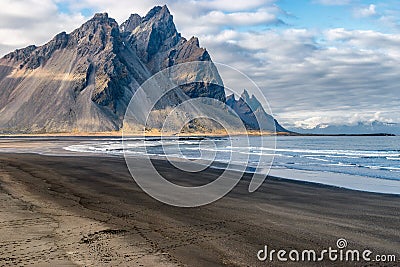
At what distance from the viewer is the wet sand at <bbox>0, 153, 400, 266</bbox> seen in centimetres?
914

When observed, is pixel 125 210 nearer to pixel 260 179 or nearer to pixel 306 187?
pixel 306 187

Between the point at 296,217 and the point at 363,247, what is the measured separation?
12.9ft

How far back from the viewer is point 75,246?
31.7ft

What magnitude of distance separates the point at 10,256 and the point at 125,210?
5.98 meters

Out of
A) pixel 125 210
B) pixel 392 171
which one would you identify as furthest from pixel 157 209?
pixel 392 171

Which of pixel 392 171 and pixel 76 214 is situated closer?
pixel 76 214

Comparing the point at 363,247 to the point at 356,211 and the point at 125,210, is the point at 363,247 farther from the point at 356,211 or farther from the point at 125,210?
the point at 125,210

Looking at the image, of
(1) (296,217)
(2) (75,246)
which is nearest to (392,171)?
(1) (296,217)

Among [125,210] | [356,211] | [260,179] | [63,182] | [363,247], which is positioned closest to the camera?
[363,247]

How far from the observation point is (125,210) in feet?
47.7

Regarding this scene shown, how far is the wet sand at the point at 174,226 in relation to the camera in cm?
914

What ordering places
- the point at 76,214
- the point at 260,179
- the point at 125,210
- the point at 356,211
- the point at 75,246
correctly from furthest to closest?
1. the point at 260,179
2. the point at 356,211
3. the point at 125,210
4. the point at 76,214
5. the point at 75,246

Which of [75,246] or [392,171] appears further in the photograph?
[392,171]

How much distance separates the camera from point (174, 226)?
12.2 m
